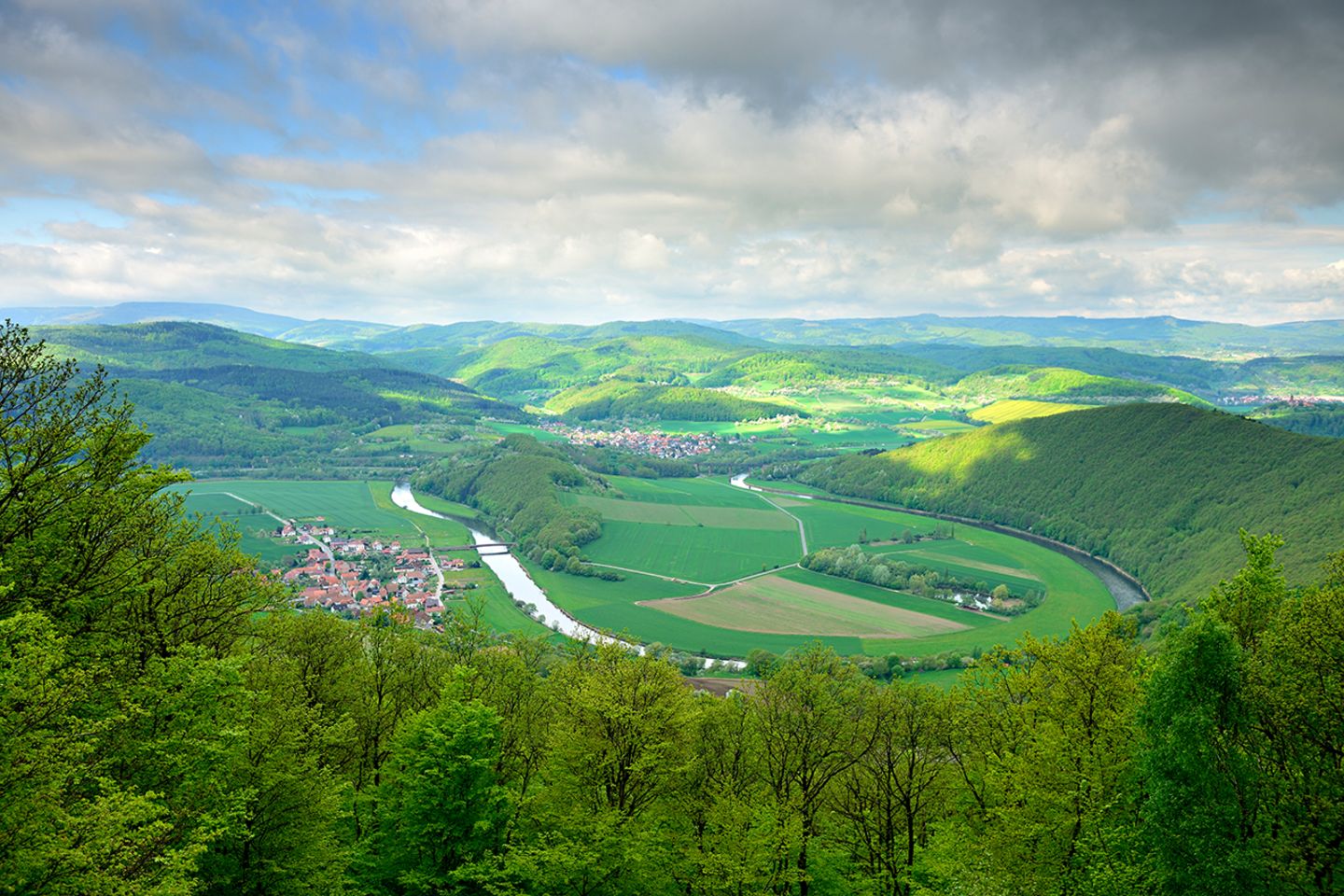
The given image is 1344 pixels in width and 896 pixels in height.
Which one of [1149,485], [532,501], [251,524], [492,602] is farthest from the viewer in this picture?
[532,501]

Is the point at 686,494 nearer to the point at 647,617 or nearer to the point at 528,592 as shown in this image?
the point at 528,592

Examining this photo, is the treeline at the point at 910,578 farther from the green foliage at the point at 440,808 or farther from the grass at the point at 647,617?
the green foliage at the point at 440,808

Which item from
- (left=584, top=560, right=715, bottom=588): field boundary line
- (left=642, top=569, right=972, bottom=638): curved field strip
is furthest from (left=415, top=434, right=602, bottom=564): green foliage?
(left=642, top=569, right=972, bottom=638): curved field strip

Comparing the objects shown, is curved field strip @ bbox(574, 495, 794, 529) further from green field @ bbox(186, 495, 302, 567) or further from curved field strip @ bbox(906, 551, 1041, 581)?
green field @ bbox(186, 495, 302, 567)

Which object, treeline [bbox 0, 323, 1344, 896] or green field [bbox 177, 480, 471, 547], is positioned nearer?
treeline [bbox 0, 323, 1344, 896]

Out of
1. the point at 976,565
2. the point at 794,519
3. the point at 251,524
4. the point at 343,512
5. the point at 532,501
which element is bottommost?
the point at 251,524

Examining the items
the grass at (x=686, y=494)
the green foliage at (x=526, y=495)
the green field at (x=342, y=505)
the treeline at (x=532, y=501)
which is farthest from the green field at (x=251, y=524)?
the grass at (x=686, y=494)

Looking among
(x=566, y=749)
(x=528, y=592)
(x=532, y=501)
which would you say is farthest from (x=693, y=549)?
(x=566, y=749)
